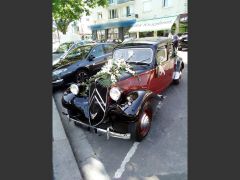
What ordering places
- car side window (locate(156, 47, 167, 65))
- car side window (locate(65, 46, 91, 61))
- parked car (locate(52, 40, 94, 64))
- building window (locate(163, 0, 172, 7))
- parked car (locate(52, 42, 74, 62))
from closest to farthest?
1. car side window (locate(156, 47, 167, 65))
2. car side window (locate(65, 46, 91, 61))
3. parked car (locate(52, 40, 94, 64))
4. parked car (locate(52, 42, 74, 62))
5. building window (locate(163, 0, 172, 7))

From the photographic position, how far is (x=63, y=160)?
12.5ft

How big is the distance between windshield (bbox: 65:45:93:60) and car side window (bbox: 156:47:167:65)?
3312 mm

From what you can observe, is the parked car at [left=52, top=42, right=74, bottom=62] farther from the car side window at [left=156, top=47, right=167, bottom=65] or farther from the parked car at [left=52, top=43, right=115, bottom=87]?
the car side window at [left=156, top=47, right=167, bottom=65]

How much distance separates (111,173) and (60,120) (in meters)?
2.43

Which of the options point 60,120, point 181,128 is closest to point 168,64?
point 181,128

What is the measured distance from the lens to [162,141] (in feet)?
14.2

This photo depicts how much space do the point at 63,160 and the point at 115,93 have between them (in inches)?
55.8

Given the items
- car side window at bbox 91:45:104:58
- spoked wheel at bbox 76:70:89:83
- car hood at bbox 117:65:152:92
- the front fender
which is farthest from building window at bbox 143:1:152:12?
the front fender

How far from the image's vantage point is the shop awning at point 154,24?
2429 centimetres

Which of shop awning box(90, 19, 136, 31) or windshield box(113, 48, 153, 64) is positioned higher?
shop awning box(90, 19, 136, 31)

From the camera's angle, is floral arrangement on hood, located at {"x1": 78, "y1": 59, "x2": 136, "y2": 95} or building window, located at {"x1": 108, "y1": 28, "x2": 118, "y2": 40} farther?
building window, located at {"x1": 108, "y1": 28, "x2": 118, "y2": 40}

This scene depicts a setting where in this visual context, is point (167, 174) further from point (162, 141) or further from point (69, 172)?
point (69, 172)

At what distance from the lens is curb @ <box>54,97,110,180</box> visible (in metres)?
3.50

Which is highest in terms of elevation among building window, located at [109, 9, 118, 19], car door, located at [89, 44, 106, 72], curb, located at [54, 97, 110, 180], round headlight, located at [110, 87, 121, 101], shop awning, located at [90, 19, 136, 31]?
building window, located at [109, 9, 118, 19]
